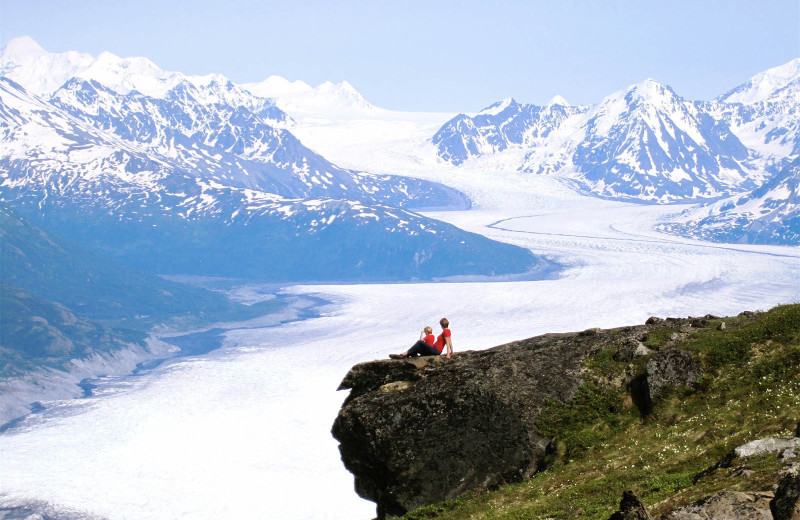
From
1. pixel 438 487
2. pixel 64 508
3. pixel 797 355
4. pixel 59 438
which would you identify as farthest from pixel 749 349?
pixel 59 438

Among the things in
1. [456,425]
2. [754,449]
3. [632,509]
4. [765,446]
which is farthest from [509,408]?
[632,509]

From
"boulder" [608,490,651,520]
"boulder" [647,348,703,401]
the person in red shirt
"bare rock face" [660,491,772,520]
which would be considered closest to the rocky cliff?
"boulder" [647,348,703,401]

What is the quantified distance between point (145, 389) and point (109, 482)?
66.6 m

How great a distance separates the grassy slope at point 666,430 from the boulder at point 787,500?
1971 millimetres

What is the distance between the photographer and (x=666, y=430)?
27609 mm

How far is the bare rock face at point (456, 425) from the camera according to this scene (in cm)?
3003

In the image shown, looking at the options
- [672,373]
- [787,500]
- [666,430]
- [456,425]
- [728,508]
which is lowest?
[666,430]

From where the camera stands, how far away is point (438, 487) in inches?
1190

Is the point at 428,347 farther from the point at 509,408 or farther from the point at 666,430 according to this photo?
the point at 666,430

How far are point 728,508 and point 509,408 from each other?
13.0 meters

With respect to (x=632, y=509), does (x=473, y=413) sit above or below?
below

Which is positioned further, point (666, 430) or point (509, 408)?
point (509, 408)

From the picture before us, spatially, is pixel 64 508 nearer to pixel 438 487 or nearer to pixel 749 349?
pixel 438 487

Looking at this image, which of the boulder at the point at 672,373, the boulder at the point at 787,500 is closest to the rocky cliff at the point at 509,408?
the boulder at the point at 672,373
